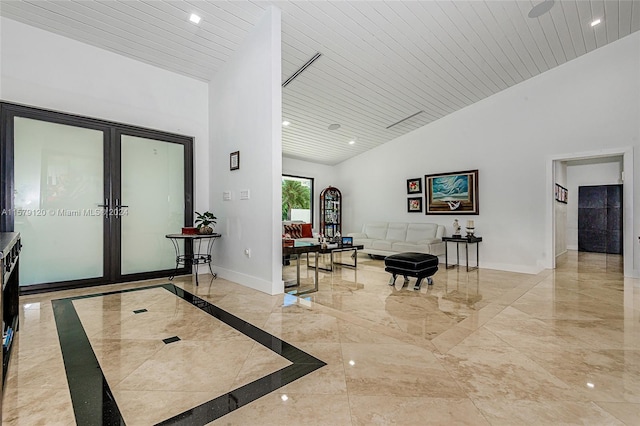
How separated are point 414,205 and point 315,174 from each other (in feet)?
10.3

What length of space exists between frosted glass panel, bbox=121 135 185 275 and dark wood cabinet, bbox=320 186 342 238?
462cm

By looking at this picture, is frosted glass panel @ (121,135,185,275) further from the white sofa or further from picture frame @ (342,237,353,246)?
the white sofa

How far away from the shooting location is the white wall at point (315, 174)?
856 centimetres

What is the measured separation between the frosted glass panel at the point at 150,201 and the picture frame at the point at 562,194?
7823 millimetres

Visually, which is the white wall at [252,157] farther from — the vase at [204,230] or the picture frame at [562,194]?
the picture frame at [562,194]

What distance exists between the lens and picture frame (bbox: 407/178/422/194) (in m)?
7.15

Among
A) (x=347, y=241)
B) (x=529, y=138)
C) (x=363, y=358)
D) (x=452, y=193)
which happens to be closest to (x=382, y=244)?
(x=347, y=241)

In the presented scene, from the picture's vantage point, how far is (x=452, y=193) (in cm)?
655

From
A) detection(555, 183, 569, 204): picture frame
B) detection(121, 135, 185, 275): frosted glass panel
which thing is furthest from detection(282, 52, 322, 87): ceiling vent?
detection(555, 183, 569, 204): picture frame

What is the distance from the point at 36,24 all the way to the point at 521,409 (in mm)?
5804

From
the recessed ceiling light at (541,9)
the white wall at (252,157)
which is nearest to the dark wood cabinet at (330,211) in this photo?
the white wall at (252,157)

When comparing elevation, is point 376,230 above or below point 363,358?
above

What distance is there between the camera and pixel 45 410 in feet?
4.91

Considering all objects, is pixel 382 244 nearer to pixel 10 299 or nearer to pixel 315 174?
pixel 315 174
